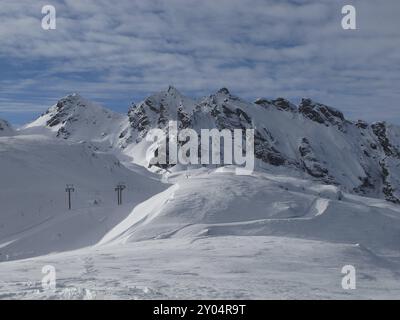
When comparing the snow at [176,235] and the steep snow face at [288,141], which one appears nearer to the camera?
the snow at [176,235]

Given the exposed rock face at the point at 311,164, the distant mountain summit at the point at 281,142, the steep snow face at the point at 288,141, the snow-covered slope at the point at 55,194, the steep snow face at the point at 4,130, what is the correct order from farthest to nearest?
the steep snow face at the point at 288,141, the distant mountain summit at the point at 281,142, the exposed rock face at the point at 311,164, the steep snow face at the point at 4,130, the snow-covered slope at the point at 55,194

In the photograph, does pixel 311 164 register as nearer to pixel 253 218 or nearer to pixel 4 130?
pixel 4 130

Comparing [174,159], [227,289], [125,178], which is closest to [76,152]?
[125,178]

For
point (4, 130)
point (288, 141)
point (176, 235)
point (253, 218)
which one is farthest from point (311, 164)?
point (176, 235)

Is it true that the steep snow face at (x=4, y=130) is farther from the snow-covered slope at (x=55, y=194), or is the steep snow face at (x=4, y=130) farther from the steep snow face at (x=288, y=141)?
the steep snow face at (x=288, y=141)

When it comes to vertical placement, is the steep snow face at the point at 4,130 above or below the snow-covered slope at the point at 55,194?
above

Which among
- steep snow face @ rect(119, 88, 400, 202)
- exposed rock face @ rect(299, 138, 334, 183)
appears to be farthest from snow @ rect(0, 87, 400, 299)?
exposed rock face @ rect(299, 138, 334, 183)

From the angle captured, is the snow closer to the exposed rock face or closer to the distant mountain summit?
the distant mountain summit

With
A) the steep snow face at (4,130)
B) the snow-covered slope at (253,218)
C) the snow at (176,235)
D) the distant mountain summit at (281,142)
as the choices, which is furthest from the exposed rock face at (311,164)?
the snow-covered slope at (253,218)

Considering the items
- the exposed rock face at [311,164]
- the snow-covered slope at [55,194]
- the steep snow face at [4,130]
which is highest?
the steep snow face at [4,130]

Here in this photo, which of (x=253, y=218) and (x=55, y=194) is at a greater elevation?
(x=253, y=218)

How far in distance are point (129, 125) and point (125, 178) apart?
136 metres

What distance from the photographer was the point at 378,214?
120ft
